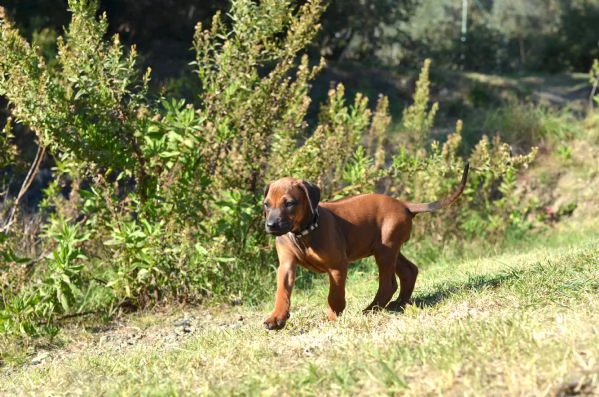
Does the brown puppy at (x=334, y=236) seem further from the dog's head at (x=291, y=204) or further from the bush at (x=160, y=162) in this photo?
the bush at (x=160, y=162)

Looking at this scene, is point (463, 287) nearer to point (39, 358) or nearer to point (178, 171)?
point (178, 171)

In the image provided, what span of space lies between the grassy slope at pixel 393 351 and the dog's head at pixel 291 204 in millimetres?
699

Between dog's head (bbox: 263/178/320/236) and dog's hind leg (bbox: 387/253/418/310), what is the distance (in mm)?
1082

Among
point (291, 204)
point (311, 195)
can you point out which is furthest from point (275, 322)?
point (311, 195)

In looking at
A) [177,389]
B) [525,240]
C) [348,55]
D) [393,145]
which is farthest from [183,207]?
[348,55]

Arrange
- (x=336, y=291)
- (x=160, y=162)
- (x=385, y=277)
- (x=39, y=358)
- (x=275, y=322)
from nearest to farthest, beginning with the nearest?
(x=275, y=322) < (x=336, y=291) < (x=385, y=277) < (x=39, y=358) < (x=160, y=162)

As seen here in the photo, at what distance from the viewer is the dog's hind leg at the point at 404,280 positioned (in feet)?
22.0

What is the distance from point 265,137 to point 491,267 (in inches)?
96.9

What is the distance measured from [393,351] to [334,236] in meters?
1.75

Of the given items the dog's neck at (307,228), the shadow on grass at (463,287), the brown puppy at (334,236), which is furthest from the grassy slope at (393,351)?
the dog's neck at (307,228)

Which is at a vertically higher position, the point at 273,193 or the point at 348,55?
the point at 348,55

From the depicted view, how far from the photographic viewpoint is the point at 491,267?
8297 mm

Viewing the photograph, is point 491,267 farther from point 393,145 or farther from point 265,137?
point 393,145

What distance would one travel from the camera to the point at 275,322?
19.0 feet
